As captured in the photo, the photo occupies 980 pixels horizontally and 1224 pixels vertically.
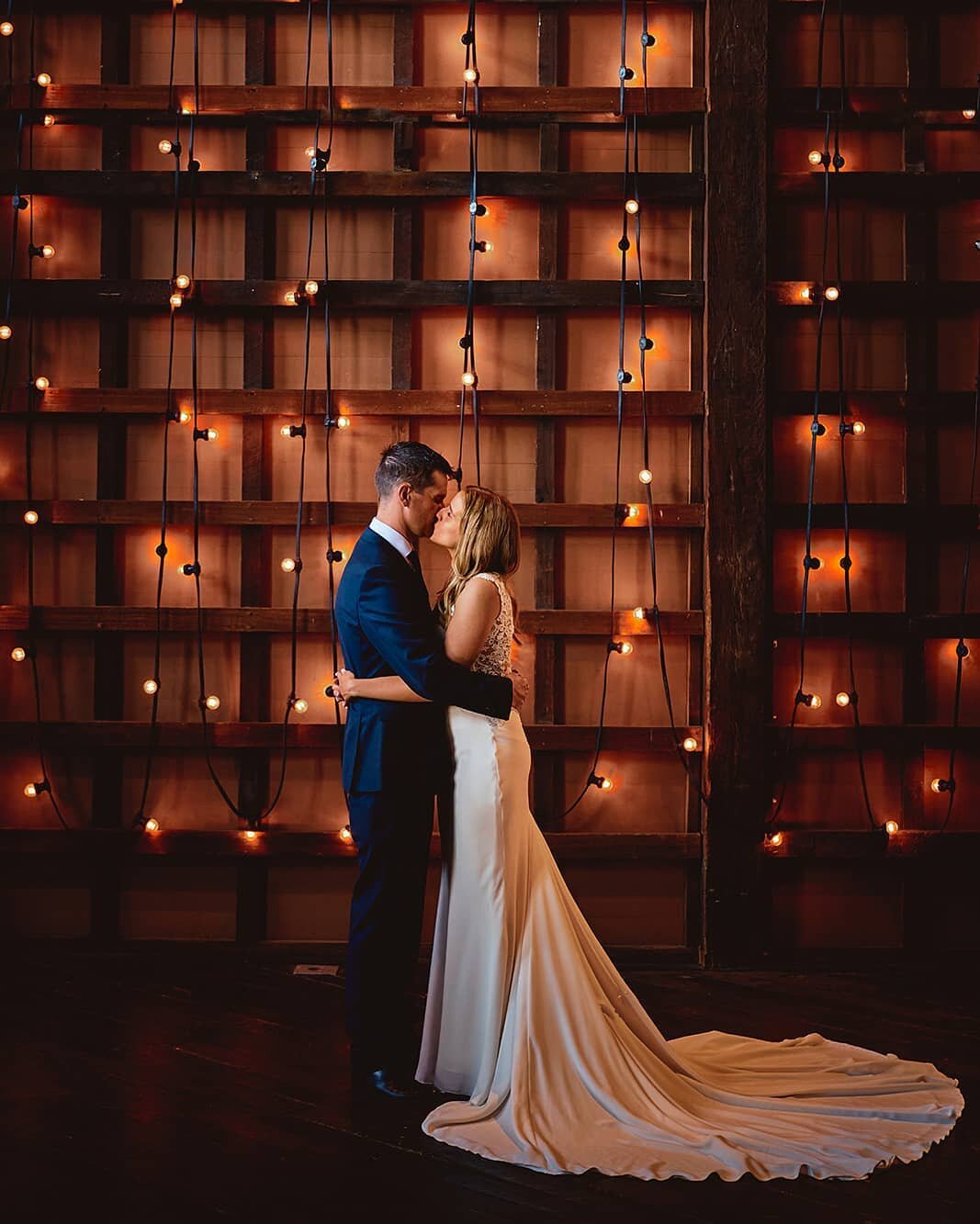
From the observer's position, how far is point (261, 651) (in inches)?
151

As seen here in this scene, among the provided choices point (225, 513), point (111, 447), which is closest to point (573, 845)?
point (225, 513)

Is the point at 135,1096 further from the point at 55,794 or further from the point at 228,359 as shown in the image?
the point at 228,359

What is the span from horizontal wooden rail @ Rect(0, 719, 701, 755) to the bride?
1.08 meters

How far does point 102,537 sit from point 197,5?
1.90 metres

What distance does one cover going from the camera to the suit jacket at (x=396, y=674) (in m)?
2.60

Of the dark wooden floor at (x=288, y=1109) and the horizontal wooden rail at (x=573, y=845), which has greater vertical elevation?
the horizontal wooden rail at (x=573, y=845)

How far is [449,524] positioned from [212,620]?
1.33 meters

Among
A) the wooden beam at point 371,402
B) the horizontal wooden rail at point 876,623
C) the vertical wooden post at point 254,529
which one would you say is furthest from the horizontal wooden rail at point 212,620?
the wooden beam at point 371,402

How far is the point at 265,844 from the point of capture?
3.75m

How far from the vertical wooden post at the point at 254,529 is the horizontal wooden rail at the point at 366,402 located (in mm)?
102

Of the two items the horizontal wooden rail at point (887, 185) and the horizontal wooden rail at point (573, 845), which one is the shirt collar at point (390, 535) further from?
the horizontal wooden rail at point (887, 185)

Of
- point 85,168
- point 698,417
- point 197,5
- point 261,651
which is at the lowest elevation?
point 261,651

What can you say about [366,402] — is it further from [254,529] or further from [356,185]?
[356,185]

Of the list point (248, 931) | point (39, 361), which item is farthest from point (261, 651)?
point (39, 361)
